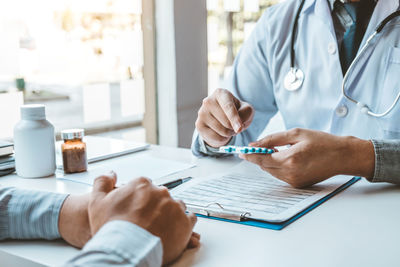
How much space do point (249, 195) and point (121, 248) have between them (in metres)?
0.39

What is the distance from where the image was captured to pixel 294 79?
1329 mm

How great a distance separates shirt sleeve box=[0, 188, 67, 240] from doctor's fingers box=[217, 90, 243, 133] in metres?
0.43

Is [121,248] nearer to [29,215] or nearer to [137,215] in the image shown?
[137,215]

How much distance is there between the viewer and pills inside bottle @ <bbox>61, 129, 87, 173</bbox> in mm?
1083

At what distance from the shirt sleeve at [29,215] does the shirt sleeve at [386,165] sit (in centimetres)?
64

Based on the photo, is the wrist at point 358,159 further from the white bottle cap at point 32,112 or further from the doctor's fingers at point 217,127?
the white bottle cap at point 32,112

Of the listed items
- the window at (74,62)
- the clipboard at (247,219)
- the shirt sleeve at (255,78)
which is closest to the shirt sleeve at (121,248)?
the clipboard at (247,219)

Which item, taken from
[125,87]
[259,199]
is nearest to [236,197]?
[259,199]

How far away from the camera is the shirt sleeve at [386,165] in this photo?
0.92 m

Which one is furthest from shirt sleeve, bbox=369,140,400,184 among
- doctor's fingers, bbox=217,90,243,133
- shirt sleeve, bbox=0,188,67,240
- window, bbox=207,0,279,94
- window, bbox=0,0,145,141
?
window, bbox=207,0,279,94

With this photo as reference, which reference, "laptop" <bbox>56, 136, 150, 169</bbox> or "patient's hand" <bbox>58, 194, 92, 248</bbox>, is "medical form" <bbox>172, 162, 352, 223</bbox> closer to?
"patient's hand" <bbox>58, 194, 92, 248</bbox>

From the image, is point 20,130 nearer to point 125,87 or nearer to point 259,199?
point 259,199

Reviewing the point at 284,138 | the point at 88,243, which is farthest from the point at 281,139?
the point at 88,243

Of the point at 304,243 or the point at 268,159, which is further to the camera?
the point at 268,159
